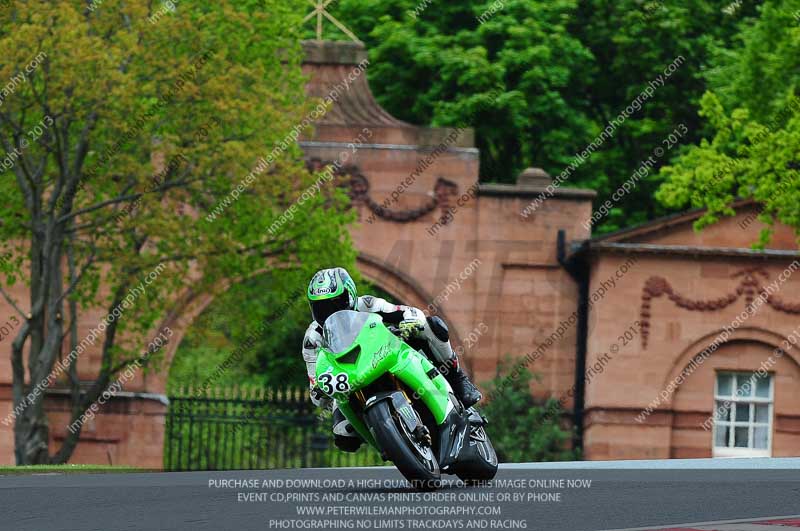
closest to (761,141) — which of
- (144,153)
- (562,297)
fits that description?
(144,153)

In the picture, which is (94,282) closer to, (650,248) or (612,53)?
(650,248)

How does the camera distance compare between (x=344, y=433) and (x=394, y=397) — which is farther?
(x=344, y=433)

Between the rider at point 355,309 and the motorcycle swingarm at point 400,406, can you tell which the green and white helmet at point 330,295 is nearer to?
the rider at point 355,309

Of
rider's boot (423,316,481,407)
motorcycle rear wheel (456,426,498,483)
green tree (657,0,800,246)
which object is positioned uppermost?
green tree (657,0,800,246)

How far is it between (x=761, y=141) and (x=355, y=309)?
14.5 m

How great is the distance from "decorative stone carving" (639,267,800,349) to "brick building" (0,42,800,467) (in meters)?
0.04

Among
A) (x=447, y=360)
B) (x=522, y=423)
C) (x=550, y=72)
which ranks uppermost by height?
(x=550, y=72)

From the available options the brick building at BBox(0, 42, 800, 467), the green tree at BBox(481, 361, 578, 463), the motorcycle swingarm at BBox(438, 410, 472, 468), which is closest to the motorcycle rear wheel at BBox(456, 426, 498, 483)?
the motorcycle swingarm at BBox(438, 410, 472, 468)

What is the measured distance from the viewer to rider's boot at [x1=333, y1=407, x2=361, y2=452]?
14383 mm

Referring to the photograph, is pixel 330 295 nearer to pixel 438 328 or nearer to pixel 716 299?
pixel 438 328

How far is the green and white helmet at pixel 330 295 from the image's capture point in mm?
13891

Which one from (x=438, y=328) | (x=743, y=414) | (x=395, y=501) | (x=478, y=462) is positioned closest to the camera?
(x=395, y=501)

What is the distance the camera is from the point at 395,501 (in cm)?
1309

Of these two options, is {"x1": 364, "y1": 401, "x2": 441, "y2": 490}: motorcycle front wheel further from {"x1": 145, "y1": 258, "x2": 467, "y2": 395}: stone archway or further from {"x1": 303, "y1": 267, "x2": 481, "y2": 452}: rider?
{"x1": 145, "y1": 258, "x2": 467, "y2": 395}: stone archway
